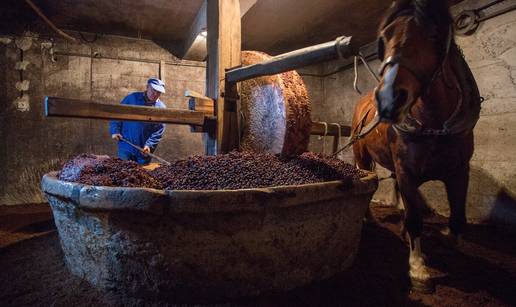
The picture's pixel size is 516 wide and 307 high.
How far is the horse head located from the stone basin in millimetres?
701

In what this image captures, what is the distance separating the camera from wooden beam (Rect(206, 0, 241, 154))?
2.91 m

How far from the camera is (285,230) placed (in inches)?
72.5

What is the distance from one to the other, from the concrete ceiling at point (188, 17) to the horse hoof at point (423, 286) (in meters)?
4.28

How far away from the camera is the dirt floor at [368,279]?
1.84m

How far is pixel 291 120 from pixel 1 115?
6358 mm

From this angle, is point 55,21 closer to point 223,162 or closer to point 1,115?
point 1,115

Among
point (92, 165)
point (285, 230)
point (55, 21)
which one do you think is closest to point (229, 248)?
point (285, 230)

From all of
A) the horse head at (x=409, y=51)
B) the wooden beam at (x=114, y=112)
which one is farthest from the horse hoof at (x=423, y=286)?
the wooden beam at (x=114, y=112)

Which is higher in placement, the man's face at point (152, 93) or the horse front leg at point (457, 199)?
the man's face at point (152, 93)

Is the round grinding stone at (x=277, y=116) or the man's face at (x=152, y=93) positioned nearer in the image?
the round grinding stone at (x=277, y=116)

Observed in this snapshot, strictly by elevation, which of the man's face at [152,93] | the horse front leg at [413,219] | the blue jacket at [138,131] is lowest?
the horse front leg at [413,219]

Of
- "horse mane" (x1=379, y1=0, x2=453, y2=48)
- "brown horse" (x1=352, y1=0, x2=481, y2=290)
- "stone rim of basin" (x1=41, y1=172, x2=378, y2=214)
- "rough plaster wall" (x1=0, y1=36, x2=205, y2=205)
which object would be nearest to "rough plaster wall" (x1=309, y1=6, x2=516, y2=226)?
"brown horse" (x1=352, y1=0, x2=481, y2=290)

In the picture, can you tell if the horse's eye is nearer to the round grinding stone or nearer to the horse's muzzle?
the horse's muzzle

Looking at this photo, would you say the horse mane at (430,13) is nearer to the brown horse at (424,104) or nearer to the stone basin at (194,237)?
the brown horse at (424,104)
